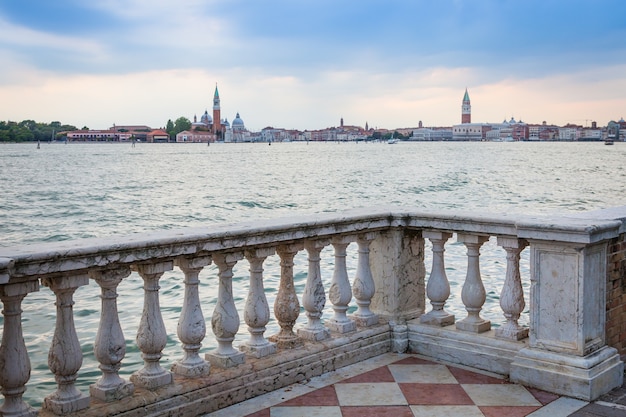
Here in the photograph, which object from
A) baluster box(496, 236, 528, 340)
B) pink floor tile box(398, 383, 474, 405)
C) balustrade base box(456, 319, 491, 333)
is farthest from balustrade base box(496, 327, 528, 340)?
pink floor tile box(398, 383, 474, 405)

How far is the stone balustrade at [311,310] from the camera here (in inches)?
147

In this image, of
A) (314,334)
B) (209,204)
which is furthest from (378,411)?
(209,204)

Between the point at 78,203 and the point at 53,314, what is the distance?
27.1 meters

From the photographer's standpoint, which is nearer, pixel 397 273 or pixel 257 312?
pixel 257 312

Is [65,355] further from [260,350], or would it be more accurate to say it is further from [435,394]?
[435,394]

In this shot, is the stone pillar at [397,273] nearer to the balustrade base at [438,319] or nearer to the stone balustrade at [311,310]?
the stone balustrade at [311,310]

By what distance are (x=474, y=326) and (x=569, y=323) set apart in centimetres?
85

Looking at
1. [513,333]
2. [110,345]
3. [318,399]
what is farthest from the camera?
[513,333]

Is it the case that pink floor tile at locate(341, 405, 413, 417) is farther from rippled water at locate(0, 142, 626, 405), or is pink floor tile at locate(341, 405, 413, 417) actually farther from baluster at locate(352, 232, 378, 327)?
rippled water at locate(0, 142, 626, 405)

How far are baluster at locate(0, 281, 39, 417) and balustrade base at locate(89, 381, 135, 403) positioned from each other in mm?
442

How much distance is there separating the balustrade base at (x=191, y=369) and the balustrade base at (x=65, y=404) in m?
0.68

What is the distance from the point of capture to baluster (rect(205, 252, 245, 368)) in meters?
4.48

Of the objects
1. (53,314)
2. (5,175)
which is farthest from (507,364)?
(5,175)

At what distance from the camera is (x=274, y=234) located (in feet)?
15.3
